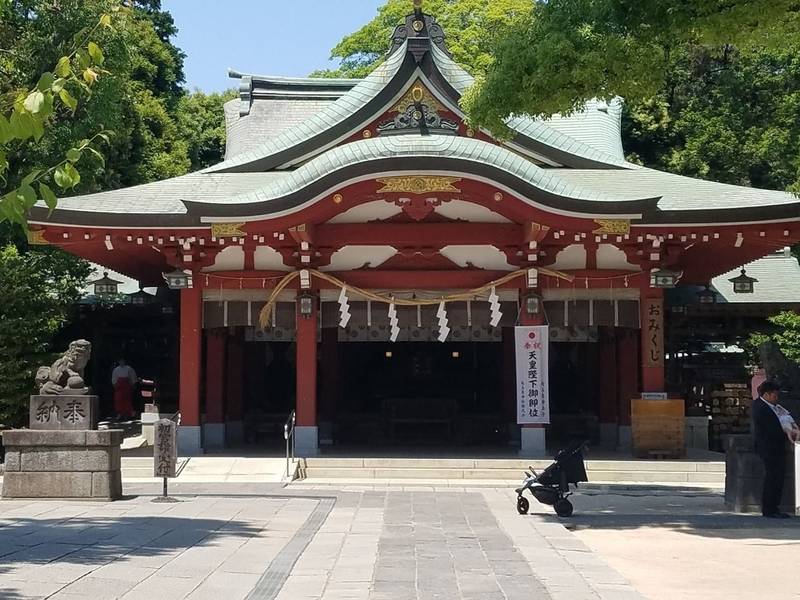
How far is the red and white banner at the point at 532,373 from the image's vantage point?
15992mm

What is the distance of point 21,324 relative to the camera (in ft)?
53.5

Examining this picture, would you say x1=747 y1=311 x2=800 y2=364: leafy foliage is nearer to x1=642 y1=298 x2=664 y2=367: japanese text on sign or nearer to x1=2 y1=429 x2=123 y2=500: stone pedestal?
x1=642 y1=298 x2=664 y2=367: japanese text on sign

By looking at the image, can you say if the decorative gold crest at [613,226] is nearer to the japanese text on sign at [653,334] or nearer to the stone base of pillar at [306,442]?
the japanese text on sign at [653,334]

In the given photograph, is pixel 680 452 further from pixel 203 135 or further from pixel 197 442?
pixel 203 135

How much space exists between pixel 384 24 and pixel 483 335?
993 inches

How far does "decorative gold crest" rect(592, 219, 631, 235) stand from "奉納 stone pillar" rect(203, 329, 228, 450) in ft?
25.6

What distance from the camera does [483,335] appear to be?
17.4 m

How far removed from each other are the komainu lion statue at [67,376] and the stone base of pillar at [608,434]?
436 inches

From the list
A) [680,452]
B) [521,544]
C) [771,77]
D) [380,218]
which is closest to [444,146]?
[380,218]

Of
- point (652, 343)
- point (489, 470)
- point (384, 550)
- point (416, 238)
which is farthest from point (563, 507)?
point (416, 238)

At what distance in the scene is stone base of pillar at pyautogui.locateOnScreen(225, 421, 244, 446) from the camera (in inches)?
753

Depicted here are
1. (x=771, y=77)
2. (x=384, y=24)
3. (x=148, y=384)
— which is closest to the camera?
(x=148, y=384)

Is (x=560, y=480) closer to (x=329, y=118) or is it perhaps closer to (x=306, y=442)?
(x=306, y=442)

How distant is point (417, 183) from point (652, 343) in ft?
16.5
